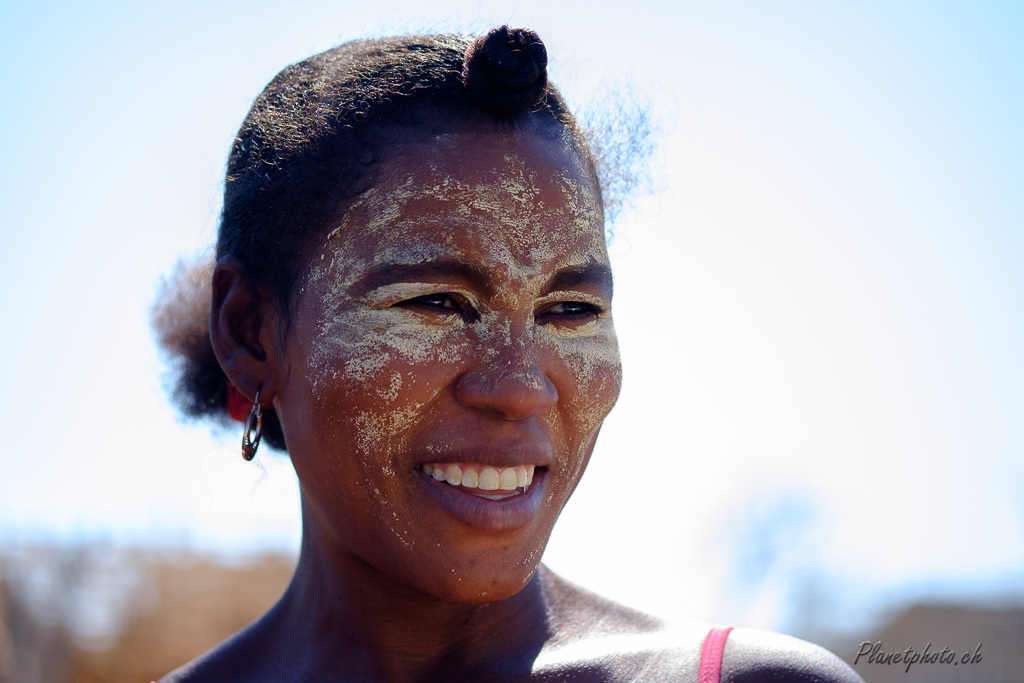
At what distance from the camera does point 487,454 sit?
6.38 feet

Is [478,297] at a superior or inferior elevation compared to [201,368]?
superior

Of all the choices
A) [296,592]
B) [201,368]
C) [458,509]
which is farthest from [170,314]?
[458,509]

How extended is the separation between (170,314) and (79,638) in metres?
7.20

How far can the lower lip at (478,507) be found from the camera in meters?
1.95

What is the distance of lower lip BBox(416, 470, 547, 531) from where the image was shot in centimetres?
195

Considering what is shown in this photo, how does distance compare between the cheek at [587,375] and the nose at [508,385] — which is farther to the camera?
the cheek at [587,375]

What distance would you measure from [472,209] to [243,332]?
751mm

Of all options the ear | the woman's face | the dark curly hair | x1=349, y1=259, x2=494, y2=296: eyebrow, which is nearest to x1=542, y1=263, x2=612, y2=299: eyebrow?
the woman's face

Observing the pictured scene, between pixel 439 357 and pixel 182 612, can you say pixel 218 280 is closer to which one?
pixel 439 357

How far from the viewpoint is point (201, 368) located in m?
3.18

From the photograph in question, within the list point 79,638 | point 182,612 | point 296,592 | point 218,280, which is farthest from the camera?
point 182,612

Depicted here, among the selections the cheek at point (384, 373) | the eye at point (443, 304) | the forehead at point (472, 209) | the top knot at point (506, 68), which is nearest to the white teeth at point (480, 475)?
the cheek at point (384, 373)

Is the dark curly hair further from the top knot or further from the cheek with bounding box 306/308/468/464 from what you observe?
the cheek with bounding box 306/308/468/464

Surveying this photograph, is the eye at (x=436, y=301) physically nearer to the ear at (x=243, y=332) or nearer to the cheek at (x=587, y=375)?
the cheek at (x=587, y=375)
